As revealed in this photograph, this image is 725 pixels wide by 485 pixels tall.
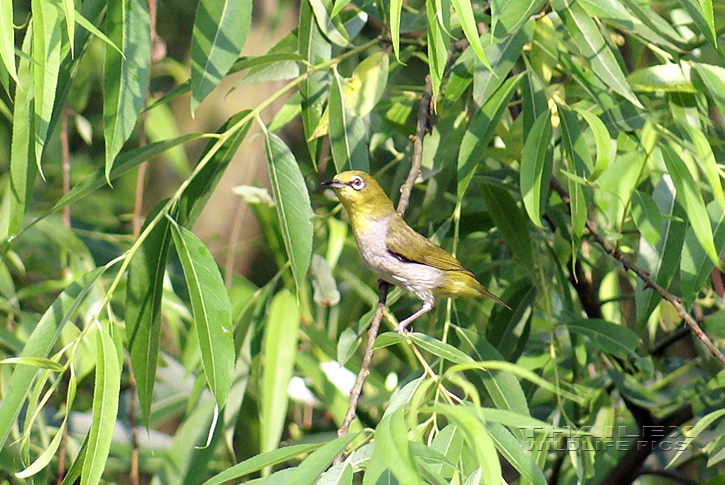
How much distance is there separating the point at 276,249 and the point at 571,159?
1499 mm

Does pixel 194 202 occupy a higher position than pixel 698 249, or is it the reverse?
pixel 194 202

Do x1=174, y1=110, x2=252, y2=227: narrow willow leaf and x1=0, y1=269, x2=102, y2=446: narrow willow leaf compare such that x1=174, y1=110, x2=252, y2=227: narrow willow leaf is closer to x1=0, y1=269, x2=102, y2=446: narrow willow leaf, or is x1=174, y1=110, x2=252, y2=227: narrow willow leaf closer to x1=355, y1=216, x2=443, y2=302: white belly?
x1=0, y1=269, x2=102, y2=446: narrow willow leaf

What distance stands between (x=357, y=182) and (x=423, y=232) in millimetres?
466

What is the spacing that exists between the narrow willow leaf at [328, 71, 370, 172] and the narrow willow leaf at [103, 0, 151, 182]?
579 millimetres

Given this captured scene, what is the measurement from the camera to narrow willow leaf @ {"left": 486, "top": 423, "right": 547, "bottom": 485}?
1405mm

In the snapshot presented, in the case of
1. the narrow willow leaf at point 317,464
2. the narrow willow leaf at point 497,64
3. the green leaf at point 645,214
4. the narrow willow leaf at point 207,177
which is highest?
the narrow willow leaf at point 497,64

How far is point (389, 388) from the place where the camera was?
3.21 metres

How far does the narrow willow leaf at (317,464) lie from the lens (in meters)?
1.31

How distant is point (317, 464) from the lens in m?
1.32

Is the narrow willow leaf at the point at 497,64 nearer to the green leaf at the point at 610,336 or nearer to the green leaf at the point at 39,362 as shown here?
the green leaf at the point at 610,336

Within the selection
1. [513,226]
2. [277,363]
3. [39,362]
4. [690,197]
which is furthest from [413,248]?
[39,362]

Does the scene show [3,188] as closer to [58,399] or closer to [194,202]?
[58,399]

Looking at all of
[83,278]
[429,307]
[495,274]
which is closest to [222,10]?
[83,278]

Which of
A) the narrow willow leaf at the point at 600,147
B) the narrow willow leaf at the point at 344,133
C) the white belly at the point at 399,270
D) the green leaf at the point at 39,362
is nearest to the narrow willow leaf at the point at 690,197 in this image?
the narrow willow leaf at the point at 600,147
